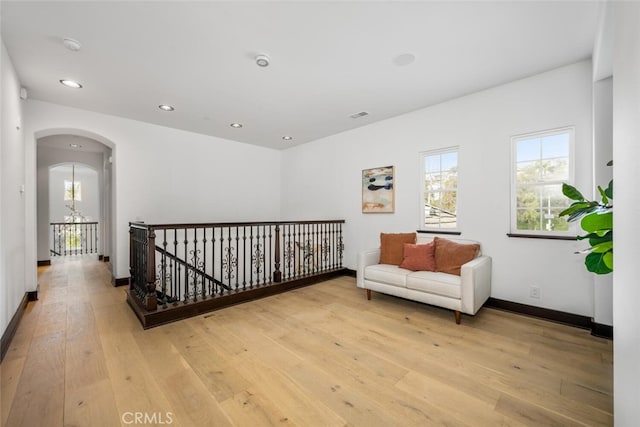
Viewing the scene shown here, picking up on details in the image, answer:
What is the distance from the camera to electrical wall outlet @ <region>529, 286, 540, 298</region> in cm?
298

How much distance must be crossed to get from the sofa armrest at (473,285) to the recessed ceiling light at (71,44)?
4368 millimetres

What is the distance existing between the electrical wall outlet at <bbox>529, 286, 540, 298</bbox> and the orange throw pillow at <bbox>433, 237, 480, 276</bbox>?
2.20 ft

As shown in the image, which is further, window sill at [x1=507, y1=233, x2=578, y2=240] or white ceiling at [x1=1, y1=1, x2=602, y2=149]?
window sill at [x1=507, y1=233, x2=578, y2=240]

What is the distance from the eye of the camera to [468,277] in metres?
2.74

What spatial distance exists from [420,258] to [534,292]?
1.26m

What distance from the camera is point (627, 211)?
1045mm

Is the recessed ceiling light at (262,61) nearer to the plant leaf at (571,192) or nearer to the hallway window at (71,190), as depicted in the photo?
the plant leaf at (571,192)

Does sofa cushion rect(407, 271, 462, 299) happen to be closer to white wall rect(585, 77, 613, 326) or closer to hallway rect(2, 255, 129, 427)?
white wall rect(585, 77, 613, 326)

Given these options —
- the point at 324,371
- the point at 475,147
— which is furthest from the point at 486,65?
the point at 324,371

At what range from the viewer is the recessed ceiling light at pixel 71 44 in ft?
7.80

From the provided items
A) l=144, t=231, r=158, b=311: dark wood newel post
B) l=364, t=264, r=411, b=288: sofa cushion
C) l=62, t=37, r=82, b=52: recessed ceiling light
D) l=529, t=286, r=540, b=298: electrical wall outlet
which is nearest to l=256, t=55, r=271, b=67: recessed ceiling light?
l=62, t=37, r=82, b=52: recessed ceiling light

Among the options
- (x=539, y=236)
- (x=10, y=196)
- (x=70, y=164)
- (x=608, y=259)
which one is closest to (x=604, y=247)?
(x=608, y=259)

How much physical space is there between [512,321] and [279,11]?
12.5 feet

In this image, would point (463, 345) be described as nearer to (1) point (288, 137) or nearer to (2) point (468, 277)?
(2) point (468, 277)
